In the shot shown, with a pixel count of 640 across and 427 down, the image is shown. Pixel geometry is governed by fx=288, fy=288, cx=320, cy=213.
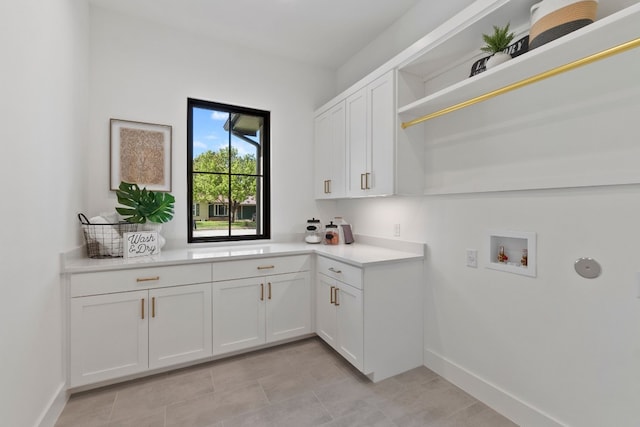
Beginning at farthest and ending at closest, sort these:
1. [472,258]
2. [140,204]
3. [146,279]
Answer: [140,204] < [146,279] < [472,258]

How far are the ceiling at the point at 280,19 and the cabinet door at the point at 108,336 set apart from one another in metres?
2.35

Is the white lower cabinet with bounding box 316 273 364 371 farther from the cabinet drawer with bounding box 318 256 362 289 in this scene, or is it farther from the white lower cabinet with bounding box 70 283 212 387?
the white lower cabinet with bounding box 70 283 212 387

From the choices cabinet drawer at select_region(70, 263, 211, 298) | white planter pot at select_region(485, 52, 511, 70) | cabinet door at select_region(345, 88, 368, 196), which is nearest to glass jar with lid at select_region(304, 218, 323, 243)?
cabinet door at select_region(345, 88, 368, 196)

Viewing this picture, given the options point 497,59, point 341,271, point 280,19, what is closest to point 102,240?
point 341,271

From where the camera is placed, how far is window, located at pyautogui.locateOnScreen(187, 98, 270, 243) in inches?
114

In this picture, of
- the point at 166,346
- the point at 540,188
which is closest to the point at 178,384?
the point at 166,346

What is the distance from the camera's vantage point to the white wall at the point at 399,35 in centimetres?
216

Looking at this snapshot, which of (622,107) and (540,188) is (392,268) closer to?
(540,188)

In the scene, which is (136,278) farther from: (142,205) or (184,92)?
(184,92)

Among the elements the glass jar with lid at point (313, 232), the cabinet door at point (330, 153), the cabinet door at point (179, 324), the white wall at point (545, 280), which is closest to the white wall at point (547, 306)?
the white wall at point (545, 280)

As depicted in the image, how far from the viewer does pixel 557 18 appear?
1.33 meters

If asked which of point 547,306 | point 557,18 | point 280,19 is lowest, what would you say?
point 547,306

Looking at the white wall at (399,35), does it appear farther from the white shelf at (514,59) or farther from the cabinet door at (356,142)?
the cabinet door at (356,142)

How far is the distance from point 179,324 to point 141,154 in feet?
4.98
